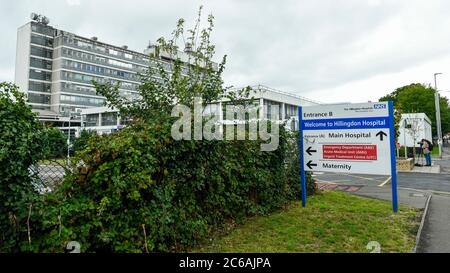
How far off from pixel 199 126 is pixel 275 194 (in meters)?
3.33

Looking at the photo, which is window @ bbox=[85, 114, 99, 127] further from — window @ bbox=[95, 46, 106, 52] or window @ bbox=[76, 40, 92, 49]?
window @ bbox=[95, 46, 106, 52]

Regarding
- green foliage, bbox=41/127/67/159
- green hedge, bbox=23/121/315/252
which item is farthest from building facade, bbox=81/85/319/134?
green foliage, bbox=41/127/67/159

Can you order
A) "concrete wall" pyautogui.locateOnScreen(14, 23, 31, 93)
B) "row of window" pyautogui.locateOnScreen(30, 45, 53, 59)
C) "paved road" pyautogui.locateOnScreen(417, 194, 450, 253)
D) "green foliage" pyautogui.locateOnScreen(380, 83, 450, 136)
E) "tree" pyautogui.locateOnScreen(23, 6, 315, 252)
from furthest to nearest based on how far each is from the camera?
"row of window" pyautogui.locateOnScreen(30, 45, 53, 59)
"concrete wall" pyautogui.locateOnScreen(14, 23, 31, 93)
"green foliage" pyautogui.locateOnScreen(380, 83, 450, 136)
"paved road" pyautogui.locateOnScreen(417, 194, 450, 253)
"tree" pyautogui.locateOnScreen(23, 6, 315, 252)

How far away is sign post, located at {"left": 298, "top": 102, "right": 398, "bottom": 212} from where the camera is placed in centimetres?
639

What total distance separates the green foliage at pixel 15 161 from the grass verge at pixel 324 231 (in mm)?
2331

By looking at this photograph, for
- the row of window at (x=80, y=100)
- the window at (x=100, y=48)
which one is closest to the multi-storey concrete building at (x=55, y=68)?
the row of window at (x=80, y=100)

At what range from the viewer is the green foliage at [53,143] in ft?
10.9

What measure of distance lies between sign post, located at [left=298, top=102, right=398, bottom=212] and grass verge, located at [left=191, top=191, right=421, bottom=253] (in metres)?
0.66

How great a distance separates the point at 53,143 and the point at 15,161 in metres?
0.48

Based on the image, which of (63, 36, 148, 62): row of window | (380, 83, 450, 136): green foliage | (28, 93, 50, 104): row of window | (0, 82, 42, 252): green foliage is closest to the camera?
(0, 82, 42, 252): green foliage

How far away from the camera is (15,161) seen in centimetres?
301

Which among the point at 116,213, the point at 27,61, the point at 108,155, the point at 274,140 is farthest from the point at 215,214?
the point at 27,61

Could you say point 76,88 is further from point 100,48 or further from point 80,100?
point 100,48
